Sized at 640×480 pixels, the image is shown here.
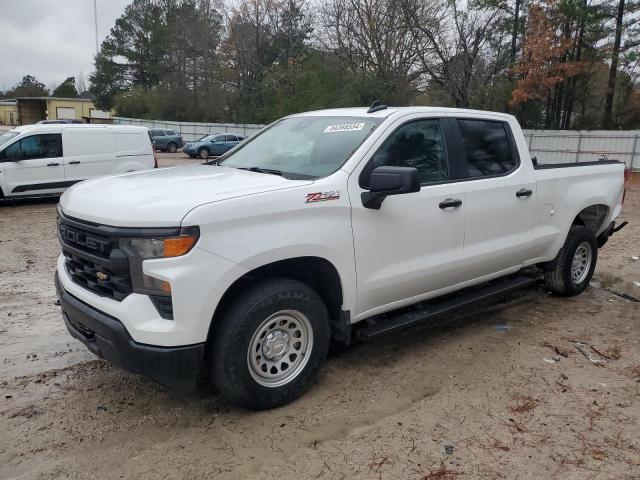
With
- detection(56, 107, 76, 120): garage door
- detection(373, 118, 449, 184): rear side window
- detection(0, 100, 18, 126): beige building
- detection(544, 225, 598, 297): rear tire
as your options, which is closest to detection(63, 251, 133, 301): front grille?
detection(373, 118, 449, 184): rear side window

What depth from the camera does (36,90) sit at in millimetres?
87750

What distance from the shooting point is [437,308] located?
445 cm

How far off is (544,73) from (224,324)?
1094 inches

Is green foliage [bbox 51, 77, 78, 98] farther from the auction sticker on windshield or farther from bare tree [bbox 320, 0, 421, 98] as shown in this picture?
the auction sticker on windshield

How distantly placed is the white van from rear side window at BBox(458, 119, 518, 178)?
35.2 ft

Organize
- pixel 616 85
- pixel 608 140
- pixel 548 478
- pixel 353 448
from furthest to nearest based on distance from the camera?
pixel 616 85 < pixel 608 140 < pixel 353 448 < pixel 548 478

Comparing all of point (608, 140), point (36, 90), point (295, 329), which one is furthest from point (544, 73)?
point (36, 90)

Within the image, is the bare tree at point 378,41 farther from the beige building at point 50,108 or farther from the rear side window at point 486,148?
the beige building at point 50,108

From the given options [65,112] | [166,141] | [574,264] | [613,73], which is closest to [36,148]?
[574,264]

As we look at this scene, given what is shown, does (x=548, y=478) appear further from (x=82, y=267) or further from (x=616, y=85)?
(x=616, y=85)

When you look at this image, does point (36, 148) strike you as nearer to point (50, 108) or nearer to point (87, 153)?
point (87, 153)

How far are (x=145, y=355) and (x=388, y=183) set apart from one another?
1.80 meters

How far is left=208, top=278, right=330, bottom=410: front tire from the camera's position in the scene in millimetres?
3215

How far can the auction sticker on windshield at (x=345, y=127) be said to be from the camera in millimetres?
4070
